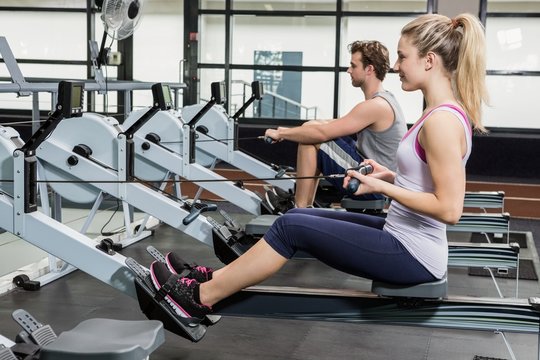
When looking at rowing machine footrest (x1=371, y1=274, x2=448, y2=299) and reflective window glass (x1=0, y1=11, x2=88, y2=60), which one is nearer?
rowing machine footrest (x1=371, y1=274, x2=448, y2=299)

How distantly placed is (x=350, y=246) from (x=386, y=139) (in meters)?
1.70

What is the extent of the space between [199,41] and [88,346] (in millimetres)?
6839

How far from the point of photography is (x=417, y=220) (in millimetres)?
2334

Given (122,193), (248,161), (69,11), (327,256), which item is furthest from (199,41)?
(327,256)

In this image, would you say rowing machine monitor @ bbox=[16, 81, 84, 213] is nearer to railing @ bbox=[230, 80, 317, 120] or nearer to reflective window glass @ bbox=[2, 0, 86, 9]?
railing @ bbox=[230, 80, 317, 120]

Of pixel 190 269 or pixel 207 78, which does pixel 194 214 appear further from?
pixel 207 78

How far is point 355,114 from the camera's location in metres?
3.86

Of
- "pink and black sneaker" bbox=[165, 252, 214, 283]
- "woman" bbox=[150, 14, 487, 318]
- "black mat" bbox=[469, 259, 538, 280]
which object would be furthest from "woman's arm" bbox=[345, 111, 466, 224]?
"black mat" bbox=[469, 259, 538, 280]

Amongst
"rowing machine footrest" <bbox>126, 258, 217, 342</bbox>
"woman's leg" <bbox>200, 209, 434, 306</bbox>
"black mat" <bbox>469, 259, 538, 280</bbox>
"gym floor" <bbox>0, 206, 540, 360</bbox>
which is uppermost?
"woman's leg" <bbox>200, 209, 434, 306</bbox>

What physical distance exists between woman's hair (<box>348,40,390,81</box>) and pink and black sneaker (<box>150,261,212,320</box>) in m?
1.92

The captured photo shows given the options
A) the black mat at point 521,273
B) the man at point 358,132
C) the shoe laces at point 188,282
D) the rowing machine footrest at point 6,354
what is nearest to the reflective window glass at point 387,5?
the black mat at point 521,273

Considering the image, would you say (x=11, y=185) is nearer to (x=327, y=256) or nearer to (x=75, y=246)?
(x=75, y=246)

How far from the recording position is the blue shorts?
4.30m

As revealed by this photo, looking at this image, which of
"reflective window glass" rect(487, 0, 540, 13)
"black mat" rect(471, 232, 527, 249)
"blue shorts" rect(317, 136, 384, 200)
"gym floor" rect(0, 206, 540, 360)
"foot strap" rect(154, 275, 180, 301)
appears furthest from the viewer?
"reflective window glass" rect(487, 0, 540, 13)
